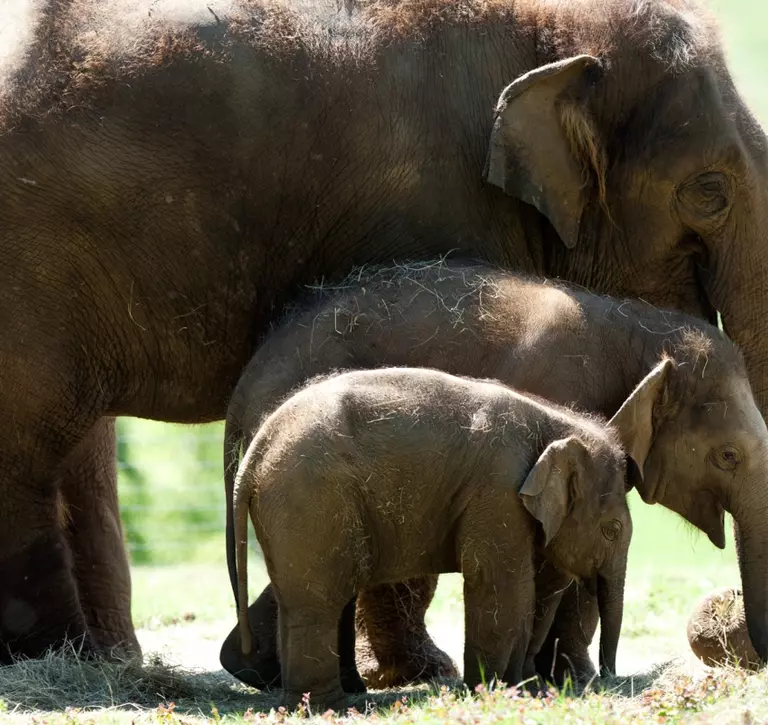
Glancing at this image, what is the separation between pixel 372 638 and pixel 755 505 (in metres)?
1.94

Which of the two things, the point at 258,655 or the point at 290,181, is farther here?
the point at 290,181

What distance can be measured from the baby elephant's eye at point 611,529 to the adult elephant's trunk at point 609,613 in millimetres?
153

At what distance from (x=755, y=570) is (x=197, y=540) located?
40.4ft

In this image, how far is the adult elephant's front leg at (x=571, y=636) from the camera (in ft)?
19.9

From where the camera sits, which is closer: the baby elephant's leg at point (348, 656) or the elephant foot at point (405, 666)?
the baby elephant's leg at point (348, 656)

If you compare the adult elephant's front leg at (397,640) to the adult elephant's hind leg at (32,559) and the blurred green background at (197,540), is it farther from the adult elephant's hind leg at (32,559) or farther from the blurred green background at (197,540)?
the blurred green background at (197,540)

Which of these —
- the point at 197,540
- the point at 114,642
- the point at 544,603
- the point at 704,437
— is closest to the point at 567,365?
the point at 704,437

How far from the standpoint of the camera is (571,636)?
614 centimetres

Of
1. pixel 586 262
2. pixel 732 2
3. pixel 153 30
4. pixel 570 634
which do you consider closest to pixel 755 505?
pixel 570 634

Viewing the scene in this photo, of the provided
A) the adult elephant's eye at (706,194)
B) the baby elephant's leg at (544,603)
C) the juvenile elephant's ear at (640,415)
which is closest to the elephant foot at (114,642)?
the baby elephant's leg at (544,603)

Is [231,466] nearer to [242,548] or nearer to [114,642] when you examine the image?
[242,548]

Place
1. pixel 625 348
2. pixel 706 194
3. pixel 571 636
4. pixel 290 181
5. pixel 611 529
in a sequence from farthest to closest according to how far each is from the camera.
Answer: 1. pixel 706 194
2. pixel 290 181
3. pixel 571 636
4. pixel 625 348
5. pixel 611 529

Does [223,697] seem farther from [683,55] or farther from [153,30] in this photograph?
[683,55]

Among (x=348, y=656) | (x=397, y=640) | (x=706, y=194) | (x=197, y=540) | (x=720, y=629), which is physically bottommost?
(x=197, y=540)
